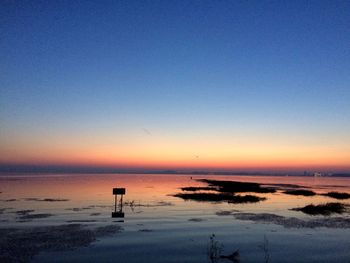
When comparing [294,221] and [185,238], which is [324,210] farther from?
[185,238]

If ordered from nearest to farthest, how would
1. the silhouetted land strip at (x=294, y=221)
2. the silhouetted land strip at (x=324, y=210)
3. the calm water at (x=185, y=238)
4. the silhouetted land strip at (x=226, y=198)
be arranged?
1. the calm water at (x=185, y=238)
2. the silhouetted land strip at (x=294, y=221)
3. the silhouetted land strip at (x=324, y=210)
4. the silhouetted land strip at (x=226, y=198)

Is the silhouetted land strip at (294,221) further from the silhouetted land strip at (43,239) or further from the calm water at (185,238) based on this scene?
the silhouetted land strip at (43,239)

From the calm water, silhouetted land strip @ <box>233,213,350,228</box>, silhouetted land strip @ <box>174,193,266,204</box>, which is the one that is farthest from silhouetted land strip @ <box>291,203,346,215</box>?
silhouetted land strip @ <box>174,193,266,204</box>

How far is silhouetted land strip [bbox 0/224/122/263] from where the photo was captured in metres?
18.9

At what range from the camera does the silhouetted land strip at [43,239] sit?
18908 millimetres

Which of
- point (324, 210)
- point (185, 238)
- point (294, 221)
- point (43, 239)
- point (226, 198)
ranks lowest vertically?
point (226, 198)

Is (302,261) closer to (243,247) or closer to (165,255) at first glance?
(243,247)

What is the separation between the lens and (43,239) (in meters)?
22.3

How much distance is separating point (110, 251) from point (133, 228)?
762cm

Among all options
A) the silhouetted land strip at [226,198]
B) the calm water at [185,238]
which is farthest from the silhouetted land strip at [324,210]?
the silhouetted land strip at [226,198]

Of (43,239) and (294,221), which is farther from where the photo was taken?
(294,221)

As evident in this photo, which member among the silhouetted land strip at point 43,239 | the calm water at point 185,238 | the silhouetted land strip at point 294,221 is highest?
the silhouetted land strip at point 43,239

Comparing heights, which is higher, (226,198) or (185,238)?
(185,238)

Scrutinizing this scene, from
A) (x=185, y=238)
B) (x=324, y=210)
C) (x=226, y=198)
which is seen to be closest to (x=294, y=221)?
(x=324, y=210)
